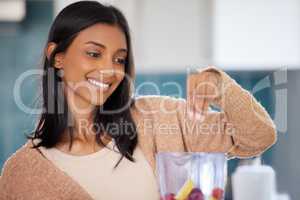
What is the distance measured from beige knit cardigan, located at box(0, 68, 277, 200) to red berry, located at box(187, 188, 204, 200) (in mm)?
170

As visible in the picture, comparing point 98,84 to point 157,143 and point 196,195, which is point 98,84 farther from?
point 196,195

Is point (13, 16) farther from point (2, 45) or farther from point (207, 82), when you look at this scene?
point (207, 82)

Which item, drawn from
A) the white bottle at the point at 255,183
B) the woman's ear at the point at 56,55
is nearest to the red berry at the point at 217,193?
the white bottle at the point at 255,183

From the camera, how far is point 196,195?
791mm

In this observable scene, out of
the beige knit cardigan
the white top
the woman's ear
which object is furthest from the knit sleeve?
the woman's ear

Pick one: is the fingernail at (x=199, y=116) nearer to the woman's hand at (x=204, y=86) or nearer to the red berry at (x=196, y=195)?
the woman's hand at (x=204, y=86)

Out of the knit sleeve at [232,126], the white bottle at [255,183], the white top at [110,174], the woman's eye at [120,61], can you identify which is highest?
the woman's eye at [120,61]

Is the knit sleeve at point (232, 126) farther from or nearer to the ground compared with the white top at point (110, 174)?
farther from the ground

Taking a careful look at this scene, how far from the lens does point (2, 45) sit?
154 cm

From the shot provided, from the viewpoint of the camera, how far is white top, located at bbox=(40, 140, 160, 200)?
37.8 inches

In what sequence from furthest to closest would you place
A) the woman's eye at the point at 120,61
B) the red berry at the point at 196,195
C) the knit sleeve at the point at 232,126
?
1. the woman's eye at the point at 120,61
2. the knit sleeve at the point at 232,126
3. the red berry at the point at 196,195

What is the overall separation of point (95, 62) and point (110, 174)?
209 millimetres

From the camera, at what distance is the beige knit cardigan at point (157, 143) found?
36.9 inches

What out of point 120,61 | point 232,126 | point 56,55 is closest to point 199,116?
point 232,126
